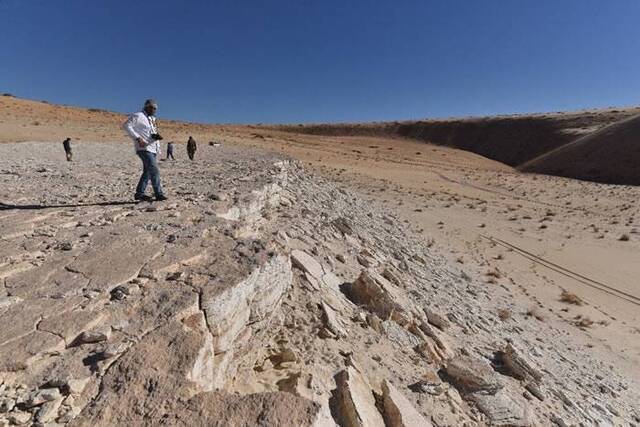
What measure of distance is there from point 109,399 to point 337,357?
1970 millimetres

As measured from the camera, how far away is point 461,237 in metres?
15.2

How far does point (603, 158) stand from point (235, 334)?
46.8 metres

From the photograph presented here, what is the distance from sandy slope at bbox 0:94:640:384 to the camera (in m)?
9.88

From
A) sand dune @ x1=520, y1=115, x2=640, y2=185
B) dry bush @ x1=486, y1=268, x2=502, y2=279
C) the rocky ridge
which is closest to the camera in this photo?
the rocky ridge

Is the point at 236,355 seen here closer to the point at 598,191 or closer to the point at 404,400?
the point at 404,400

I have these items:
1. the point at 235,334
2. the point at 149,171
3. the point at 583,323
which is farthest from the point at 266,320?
the point at 583,323

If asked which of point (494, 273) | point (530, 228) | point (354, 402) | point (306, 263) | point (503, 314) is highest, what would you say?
point (306, 263)

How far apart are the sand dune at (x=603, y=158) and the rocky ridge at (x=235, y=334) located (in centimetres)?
3744

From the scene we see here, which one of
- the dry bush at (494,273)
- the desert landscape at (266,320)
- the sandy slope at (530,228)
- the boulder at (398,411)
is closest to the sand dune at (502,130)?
the sandy slope at (530,228)

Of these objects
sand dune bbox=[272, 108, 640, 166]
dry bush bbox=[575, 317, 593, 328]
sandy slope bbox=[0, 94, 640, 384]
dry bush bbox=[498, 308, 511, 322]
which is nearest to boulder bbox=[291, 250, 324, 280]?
dry bush bbox=[498, 308, 511, 322]

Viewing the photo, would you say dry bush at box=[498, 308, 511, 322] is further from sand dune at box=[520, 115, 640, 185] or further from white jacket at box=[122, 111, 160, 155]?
sand dune at box=[520, 115, 640, 185]

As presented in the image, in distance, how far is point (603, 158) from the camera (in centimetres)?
4088

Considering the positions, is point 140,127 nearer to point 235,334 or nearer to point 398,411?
point 235,334

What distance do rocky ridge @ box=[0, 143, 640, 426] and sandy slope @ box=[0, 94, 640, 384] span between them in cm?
246
